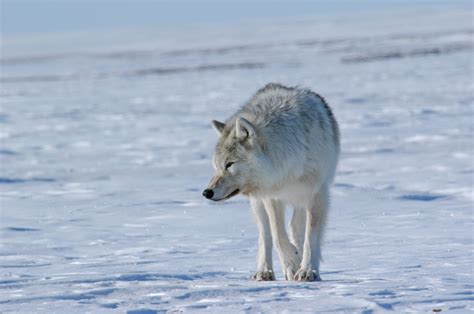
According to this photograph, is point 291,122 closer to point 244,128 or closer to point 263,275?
point 244,128

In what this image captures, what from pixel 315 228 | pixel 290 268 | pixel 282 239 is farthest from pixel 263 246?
pixel 315 228

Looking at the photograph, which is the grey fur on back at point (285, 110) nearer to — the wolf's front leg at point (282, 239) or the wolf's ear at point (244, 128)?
the wolf's ear at point (244, 128)

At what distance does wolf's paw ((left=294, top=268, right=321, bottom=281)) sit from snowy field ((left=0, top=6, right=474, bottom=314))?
0.58 feet

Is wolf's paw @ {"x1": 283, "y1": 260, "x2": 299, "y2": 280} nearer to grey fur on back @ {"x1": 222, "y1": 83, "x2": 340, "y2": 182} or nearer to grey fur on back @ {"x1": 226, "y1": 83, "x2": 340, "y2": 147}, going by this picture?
grey fur on back @ {"x1": 222, "y1": 83, "x2": 340, "y2": 182}

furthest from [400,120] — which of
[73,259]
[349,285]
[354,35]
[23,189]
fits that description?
[354,35]

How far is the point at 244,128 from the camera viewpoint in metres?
5.41

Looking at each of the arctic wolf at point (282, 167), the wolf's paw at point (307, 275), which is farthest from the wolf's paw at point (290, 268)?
the wolf's paw at point (307, 275)

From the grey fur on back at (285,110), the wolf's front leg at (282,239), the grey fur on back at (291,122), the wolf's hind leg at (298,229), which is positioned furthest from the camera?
the wolf's hind leg at (298,229)

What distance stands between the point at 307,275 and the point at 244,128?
1014 mm

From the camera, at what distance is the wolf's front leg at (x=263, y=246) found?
19.0ft

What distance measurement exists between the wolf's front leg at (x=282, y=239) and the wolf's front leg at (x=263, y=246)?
0.12 ft

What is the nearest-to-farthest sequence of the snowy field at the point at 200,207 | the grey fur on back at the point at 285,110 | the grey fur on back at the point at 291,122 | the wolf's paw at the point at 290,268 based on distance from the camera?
the snowy field at the point at 200,207 < the grey fur on back at the point at 291,122 < the grey fur on back at the point at 285,110 < the wolf's paw at the point at 290,268

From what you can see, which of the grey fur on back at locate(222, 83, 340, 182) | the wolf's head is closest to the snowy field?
the wolf's head

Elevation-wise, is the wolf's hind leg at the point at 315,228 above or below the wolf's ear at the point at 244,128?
below
